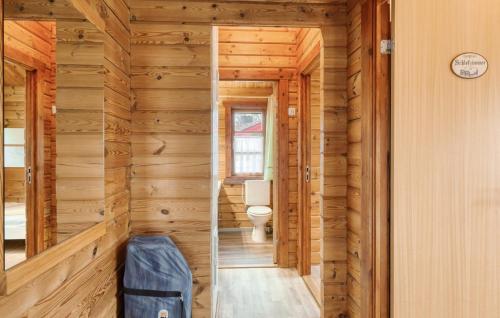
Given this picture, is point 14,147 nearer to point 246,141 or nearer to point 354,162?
point 354,162

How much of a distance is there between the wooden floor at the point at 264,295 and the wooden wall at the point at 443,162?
1.11 meters

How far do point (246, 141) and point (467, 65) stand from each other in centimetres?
378

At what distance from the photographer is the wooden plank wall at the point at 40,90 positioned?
96 centimetres

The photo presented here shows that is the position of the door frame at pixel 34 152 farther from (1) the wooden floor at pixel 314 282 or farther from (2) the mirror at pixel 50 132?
(1) the wooden floor at pixel 314 282

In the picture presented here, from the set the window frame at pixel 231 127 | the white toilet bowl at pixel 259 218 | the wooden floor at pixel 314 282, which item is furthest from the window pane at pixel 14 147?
the window frame at pixel 231 127

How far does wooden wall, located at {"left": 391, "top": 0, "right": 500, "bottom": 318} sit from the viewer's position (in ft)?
5.16

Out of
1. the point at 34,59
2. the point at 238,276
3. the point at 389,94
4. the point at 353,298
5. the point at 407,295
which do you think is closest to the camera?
the point at 34,59

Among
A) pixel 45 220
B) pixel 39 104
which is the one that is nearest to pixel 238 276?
pixel 45 220

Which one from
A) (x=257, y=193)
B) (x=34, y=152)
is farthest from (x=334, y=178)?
(x=257, y=193)

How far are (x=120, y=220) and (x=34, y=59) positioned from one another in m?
1.00

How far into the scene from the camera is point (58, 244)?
1.20 metres

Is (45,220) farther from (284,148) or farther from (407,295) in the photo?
(284,148)

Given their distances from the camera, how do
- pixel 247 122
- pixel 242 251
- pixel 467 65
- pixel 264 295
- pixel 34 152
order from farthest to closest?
Result: pixel 247 122 < pixel 242 251 < pixel 264 295 < pixel 467 65 < pixel 34 152

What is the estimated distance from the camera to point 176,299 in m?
1.75
